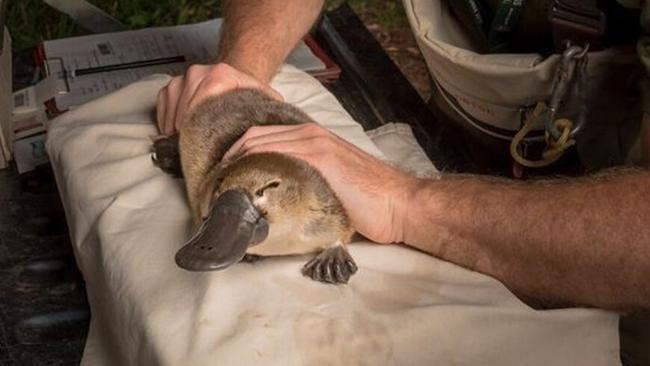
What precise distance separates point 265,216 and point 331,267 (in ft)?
0.29

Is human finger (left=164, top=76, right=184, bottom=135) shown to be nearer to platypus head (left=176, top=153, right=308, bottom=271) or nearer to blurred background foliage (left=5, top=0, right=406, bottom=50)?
platypus head (left=176, top=153, right=308, bottom=271)

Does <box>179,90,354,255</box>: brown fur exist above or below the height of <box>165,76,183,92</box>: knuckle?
above

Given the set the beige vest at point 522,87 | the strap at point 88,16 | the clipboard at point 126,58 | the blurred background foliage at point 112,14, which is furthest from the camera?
the blurred background foliage at point 112,14

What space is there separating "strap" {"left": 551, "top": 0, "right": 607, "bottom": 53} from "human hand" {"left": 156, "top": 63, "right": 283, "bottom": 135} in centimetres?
37

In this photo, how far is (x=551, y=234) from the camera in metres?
1.07

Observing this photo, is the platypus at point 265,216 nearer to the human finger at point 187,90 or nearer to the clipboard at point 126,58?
the human finger at point 187,90

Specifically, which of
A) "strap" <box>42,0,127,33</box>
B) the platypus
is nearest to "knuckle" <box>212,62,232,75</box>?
the platypus

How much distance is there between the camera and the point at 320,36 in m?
1.91

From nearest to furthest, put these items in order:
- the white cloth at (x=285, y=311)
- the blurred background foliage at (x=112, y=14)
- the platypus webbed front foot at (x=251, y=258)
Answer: the white cloth at (x=285, y=311)
the platypus webbed front foot at (x=251, y=258)
the blurred background foliage at (x=112, y=14)

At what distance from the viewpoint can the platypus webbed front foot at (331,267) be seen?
1015mm

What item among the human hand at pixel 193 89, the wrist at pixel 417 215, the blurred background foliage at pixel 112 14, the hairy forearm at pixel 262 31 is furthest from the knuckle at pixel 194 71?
the blurred background foliage at pixel 112 14

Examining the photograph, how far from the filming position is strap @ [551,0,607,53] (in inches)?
50.4

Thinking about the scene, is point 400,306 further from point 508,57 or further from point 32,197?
point 32,197

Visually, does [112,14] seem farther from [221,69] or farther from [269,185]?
[269,185]
